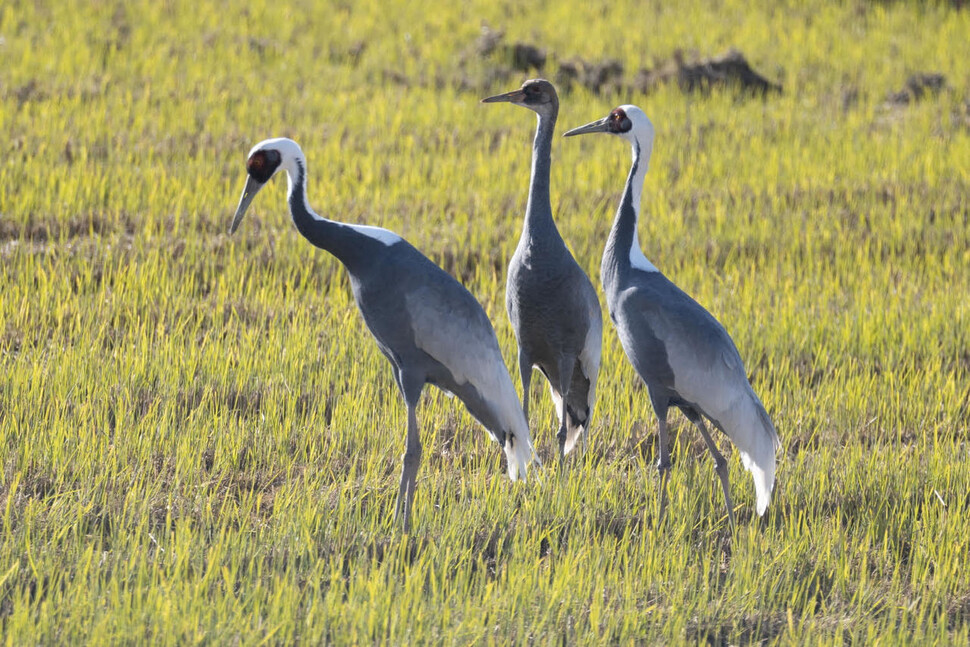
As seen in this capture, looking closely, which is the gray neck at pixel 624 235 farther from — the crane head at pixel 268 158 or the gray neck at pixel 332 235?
the crane head at pixel 268 158

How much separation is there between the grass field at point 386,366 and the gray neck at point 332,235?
893 mm

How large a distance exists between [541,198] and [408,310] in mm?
831

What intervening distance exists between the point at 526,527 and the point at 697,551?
25.7 inches

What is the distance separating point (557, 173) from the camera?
10047mm

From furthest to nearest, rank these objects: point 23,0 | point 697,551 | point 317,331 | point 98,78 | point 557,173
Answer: point 23,0 → point 98,78 → point 557,173 → point 317,331 → point 697,551

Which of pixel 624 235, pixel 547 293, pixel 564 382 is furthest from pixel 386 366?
pixel 624 235

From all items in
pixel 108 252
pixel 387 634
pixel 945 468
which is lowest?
pixel 387 634

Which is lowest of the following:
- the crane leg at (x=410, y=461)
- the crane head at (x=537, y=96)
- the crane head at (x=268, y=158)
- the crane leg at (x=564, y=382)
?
the crane leg at (x=410, y=461)

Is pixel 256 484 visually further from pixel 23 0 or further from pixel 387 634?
pixel 23 0

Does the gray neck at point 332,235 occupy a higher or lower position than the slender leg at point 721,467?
higher

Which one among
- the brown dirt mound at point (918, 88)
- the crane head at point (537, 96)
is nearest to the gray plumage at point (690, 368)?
the crane head at point (537, 96)

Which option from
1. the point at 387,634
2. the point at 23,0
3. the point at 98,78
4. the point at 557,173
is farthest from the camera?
the point at 23,0

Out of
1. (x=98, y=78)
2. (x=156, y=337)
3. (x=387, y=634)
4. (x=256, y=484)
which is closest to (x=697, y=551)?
(x=387, y=634)

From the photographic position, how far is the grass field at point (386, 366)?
4.02 metres
